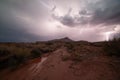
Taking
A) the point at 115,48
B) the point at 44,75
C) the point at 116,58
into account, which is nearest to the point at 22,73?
the point at 44,75

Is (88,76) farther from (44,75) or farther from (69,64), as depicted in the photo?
(44,75)

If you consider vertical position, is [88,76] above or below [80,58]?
below

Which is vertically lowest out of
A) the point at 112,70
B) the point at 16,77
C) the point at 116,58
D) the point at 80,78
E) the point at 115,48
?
the point at 16,77

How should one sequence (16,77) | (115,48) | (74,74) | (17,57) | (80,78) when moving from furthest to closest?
1. (17,57)
2. (115,48)
3. (16,77)
4. (74,74)
5. (80,78)

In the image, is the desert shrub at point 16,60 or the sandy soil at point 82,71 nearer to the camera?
the sandy soil at point 82,71

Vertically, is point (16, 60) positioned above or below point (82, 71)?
above

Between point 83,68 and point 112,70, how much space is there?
5.56 feet

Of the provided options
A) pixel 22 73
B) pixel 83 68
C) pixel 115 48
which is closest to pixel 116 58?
pixel 115 48

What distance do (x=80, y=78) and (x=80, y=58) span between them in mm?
2442

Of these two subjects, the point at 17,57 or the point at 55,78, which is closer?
the point at 55,78

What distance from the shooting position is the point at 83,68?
6727 mm

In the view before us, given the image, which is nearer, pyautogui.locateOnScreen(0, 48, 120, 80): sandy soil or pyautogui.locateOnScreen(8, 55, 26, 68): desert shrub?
pyautogui.locateOnScreen(0, 48, 120, 80): sandy soil

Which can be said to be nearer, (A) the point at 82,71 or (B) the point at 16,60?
(A) the point at 82,71

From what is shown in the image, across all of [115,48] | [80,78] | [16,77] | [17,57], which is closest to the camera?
[80,78]
